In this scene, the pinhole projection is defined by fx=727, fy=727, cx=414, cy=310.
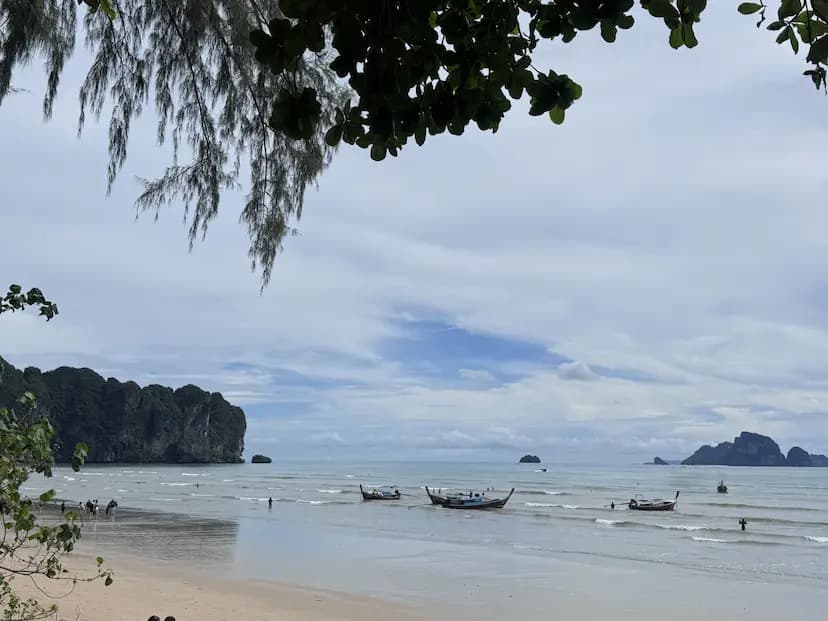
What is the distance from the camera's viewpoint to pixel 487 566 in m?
19.2

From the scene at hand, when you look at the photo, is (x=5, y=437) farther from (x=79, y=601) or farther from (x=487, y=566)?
(x=487, y=566)

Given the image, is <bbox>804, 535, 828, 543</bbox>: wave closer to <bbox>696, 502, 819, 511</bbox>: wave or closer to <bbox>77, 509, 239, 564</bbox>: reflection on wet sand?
<bbox>696, 502, 819, 511</bbox>: wave

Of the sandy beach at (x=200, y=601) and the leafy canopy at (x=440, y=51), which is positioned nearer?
the leafy canopy at (x=440, y=51)

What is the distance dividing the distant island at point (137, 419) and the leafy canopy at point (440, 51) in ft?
391

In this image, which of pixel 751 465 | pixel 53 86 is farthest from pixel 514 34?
pixel 751 465

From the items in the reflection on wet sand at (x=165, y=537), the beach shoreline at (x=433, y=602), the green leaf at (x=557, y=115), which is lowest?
the reflection on wet sand at (x=165, y=537)

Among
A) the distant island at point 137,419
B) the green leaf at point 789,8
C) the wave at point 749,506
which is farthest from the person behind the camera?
the distant island at point 137,419

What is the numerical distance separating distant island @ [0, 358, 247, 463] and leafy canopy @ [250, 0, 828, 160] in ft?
391

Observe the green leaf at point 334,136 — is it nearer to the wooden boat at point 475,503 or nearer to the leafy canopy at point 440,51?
the leafy canopy at point 440,51

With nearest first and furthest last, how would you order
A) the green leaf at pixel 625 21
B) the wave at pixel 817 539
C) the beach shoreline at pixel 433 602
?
the green leaf at pixel 625 21 < the beach shoreline at pixel 433 602 < the wave at pixel 817 539

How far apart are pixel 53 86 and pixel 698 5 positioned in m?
4.18

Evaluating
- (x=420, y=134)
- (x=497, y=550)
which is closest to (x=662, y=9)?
(x=420, y=134)

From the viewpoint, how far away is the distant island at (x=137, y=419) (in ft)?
378

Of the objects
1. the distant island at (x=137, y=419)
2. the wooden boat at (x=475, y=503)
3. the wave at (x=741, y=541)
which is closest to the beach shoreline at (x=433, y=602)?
the wave at (x=741, y=541)
